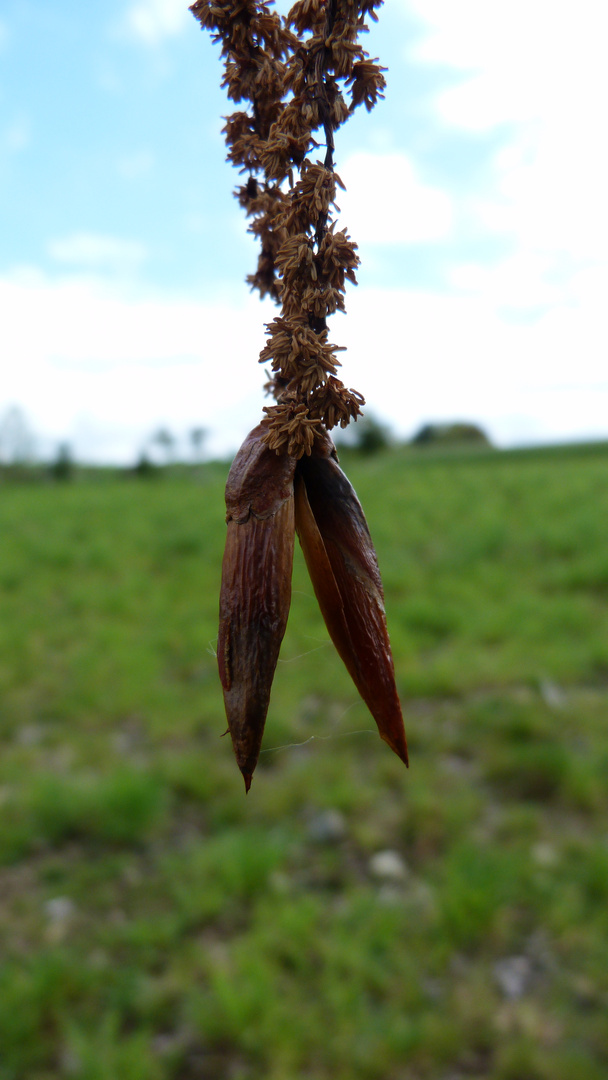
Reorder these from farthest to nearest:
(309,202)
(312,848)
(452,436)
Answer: (452,436), (312,848), (309,202)

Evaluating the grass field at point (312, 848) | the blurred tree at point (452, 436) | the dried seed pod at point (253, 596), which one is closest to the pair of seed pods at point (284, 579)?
the dried seed pod at point (253, 596)

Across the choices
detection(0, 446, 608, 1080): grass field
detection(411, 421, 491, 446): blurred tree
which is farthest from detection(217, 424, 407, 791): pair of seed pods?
detection(411, 421, 491, 446): blurred tree

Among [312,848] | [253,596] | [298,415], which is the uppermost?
[298,415]

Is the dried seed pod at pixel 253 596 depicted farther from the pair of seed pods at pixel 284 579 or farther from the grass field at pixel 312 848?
the grass field at pixel 312 848

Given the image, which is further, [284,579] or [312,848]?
[312,848]

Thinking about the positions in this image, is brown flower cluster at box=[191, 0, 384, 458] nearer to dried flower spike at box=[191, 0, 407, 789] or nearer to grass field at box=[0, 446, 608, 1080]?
dried flower spike at box=[191, 0, 407, 789]

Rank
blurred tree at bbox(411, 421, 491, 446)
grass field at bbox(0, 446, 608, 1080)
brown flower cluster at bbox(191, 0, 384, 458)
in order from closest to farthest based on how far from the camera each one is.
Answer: brown flower cluster at bbox(191, 0, 384, 458), grass field at bbox(0, 446, 608, 1080), blurred tree at bbox(411, 421, 491, 446)

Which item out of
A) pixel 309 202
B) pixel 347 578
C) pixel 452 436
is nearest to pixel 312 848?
pixel 347 578

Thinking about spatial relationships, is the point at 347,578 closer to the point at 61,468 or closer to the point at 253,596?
the point at 253,596
